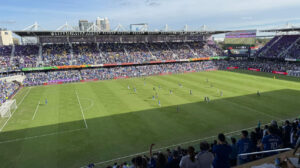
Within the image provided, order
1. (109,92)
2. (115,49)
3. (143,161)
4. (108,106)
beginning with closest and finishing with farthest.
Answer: (143,161) → (108,106) → (109,92) → (115,49)

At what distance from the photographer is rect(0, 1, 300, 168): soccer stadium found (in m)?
9.42

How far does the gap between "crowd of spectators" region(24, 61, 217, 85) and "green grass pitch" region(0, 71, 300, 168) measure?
12375mm

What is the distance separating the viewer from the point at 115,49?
6681 centimetres

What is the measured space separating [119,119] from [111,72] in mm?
35098

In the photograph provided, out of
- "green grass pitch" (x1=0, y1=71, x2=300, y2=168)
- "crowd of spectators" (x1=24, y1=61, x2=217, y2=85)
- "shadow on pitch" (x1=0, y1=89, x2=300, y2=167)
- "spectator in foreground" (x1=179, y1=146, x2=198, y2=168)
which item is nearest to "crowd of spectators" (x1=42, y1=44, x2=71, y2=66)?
"crowd of spectators" (x1=24, y1=61, x2=217, y2=85)

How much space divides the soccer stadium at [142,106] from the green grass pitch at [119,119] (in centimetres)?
12

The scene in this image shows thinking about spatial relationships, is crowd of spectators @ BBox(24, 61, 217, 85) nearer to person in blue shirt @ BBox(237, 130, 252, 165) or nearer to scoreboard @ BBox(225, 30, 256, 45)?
scoreboard @ BBox(225, 30, 256, 45)

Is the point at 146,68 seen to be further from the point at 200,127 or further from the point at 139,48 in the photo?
the point at 200,127

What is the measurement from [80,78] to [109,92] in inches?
742

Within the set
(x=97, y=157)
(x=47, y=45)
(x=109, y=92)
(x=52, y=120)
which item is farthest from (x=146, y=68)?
(x=97, y=157)

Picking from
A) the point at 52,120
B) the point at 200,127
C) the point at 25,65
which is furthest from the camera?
the point at 25,65

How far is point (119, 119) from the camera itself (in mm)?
25297

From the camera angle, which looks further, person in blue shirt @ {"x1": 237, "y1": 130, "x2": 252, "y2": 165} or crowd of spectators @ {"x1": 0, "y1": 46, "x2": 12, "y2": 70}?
crowd of spectators @ {"x1": 0, "y1": 46, "x2": 12, "y2": 70}

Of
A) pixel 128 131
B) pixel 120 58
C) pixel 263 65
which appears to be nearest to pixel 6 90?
pixel 128 131
